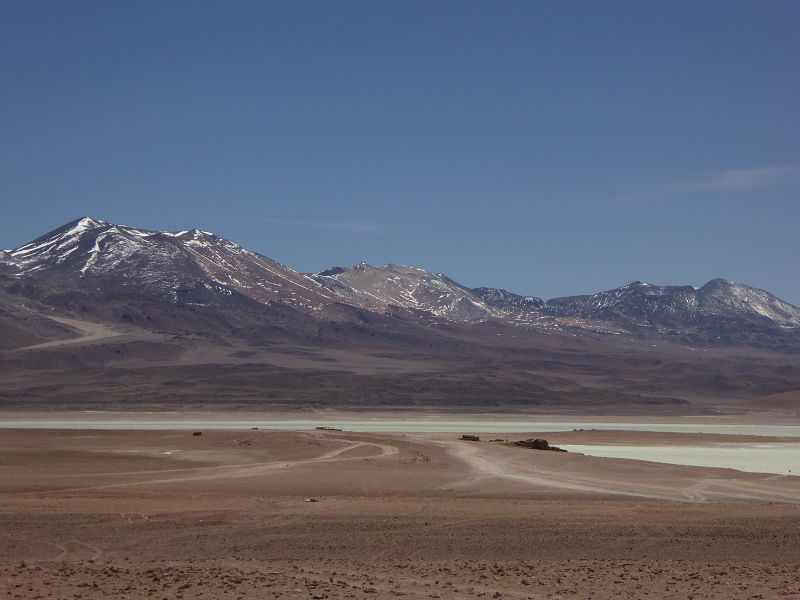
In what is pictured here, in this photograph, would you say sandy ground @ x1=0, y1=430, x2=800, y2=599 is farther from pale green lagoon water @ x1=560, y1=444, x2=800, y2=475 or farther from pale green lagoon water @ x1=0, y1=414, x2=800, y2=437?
pale green lagoon water @ x1=0, y1=414, x2=800, y2=437

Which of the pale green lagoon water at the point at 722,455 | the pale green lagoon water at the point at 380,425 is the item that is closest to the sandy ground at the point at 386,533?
the pale green lagoon water at the point at 722,455

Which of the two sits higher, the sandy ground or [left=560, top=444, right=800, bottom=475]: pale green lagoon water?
[left=560, top=444, right=800, bottom=475]: pale green lagoon water

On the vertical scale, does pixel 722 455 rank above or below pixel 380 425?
below

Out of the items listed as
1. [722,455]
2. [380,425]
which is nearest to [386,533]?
[722,455]

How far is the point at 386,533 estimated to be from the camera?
1862 cm

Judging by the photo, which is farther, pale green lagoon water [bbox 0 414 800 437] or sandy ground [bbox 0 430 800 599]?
pale green lagoon water [bbox 0 414 800 437]

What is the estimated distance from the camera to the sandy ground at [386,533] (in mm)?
14695

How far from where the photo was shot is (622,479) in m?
31.5

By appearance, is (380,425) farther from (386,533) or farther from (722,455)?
(386,533)

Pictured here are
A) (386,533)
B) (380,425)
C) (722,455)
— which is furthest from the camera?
(380,425)

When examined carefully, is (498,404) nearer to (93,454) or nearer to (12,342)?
(12,342)

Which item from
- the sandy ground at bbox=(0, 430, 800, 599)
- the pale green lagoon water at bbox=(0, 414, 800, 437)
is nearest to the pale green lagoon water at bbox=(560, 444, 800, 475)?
the sandy ground at bbox=(0, 430, 800, 599)

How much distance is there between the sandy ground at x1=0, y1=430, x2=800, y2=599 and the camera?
14695mm

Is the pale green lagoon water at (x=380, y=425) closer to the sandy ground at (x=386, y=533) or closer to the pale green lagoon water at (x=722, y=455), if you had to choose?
the pale green lagoon water at (x=722, y=455)
